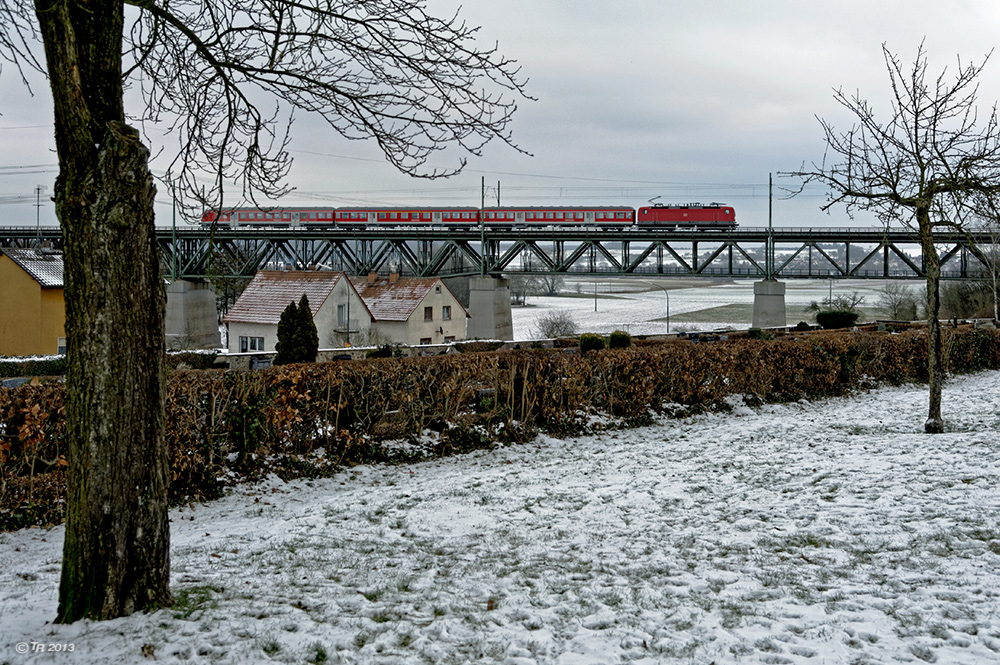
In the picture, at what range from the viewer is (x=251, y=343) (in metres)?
47.8

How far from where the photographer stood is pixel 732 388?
17.2m

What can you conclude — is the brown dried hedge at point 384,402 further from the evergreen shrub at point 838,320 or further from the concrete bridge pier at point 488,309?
the concrete bridge pier at point 488,309

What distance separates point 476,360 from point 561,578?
7.25 metres

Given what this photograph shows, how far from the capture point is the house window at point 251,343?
4731 cm

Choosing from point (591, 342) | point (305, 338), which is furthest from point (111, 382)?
point (305, 338)

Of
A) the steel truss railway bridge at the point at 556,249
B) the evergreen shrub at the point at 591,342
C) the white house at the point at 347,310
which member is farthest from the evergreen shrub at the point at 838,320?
the white house at the point at 347,310

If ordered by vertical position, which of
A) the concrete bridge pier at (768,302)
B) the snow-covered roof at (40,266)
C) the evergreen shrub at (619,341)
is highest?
the snow-covered roof at (40,266)

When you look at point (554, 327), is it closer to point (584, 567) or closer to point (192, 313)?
point (192, 313)

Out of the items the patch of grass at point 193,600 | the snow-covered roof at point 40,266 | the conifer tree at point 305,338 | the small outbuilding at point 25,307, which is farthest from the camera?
the small outbuilding at point 25,307

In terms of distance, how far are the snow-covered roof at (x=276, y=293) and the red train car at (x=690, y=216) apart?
2333cm

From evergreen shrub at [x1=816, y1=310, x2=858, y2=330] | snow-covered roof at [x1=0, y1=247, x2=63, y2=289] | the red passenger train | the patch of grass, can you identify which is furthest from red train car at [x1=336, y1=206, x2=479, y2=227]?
the patch of grass

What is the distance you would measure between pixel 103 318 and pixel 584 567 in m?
4.40

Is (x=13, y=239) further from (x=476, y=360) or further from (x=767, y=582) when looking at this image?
(x=767, y=582)

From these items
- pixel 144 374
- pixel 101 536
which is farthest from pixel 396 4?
pixel 101 536
